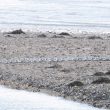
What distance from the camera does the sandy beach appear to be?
2022 cm

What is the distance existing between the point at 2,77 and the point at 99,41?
48.7ft

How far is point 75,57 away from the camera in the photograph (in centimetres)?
2902

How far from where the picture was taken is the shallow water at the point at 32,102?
704 inches


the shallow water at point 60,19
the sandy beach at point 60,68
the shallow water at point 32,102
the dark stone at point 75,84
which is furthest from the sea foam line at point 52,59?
the shallow water at point 60,19

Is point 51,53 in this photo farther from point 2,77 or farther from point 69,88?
point 69,88

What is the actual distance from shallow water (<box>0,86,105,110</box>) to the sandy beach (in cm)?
52

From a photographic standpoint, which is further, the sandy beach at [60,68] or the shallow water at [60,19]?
the shallow water at [60,19]

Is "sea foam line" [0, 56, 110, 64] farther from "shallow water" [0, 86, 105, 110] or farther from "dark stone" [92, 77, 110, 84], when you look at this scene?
"shallow water" [0, 86, 105, 110]

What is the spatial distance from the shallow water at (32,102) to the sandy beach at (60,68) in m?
0.52

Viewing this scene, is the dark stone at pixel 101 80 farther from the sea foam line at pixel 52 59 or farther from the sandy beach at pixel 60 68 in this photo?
the sea foam line at pixel 52 59

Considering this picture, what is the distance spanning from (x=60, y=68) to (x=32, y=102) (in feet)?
22.9

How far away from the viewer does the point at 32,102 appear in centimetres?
1873

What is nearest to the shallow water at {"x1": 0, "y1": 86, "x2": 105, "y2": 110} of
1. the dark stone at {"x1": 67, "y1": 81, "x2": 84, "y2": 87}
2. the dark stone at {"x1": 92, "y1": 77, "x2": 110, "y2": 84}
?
the dark stone at {"x1": 67, "y1": 81, "x2": 84, "y2": 87}

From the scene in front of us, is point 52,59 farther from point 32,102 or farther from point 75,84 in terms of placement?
point 32,102
